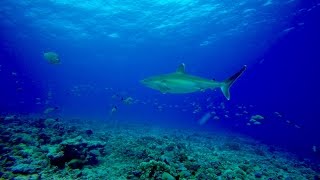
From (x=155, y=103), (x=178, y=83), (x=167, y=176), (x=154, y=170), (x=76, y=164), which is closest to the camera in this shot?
(x=167, y=176)

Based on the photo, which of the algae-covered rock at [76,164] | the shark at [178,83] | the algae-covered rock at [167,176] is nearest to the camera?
the algae-covered rock at [167,176]

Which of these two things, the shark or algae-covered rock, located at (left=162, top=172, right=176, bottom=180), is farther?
the shark

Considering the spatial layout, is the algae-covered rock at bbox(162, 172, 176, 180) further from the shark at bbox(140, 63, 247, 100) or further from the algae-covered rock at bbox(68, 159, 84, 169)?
the algae-covered rock at bbox(68, 159, 84, 169)

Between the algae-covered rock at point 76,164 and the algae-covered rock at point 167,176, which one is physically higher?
the algae-covered rock at point 167,176

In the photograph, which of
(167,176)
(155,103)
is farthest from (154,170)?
(155,103)

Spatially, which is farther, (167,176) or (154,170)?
(154,170)

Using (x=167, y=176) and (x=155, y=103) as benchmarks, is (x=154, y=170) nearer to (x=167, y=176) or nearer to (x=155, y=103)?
(x=167, y=176)

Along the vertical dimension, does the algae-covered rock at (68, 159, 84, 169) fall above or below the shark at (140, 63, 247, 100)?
below

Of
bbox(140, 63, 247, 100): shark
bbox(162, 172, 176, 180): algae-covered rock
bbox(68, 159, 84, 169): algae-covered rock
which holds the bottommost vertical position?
bbox(68, 159, 84, 169): algae-covered rock

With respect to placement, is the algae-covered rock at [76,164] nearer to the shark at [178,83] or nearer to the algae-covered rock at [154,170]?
the algae-covered rock at [154,170]

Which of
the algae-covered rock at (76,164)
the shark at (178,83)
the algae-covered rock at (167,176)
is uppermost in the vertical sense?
the shark at (178,83)

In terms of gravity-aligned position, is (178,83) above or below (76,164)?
above

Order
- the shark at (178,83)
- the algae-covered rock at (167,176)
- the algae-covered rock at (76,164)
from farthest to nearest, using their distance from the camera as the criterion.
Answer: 1. the shark at (178,83)
2. the algae-covered rock at (76,164)
3. the algae-covered rock at (167,176)

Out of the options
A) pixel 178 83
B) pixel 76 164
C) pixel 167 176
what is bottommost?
pixel 76 164
